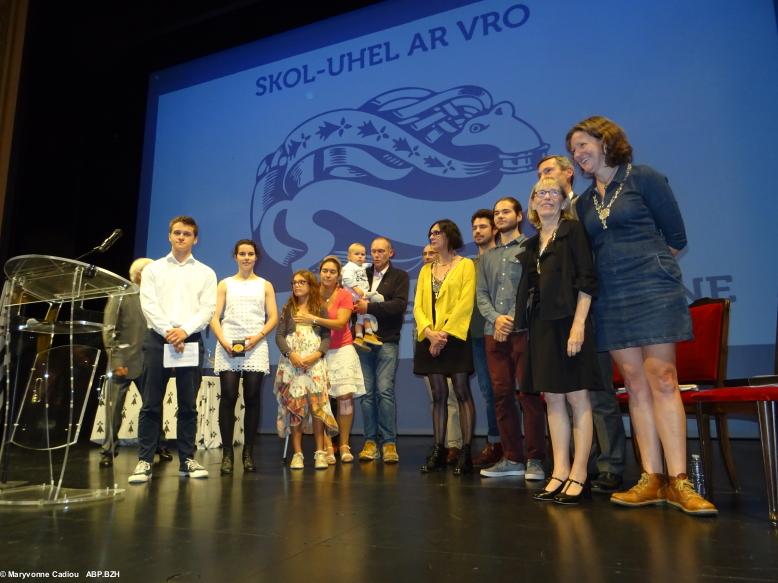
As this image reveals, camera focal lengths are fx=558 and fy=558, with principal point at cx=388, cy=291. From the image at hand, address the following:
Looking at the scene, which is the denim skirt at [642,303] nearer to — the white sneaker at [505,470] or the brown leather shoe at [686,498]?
the brown leather shoe at [686,498]

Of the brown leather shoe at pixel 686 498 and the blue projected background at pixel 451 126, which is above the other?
the blue projected background at pixel 451 126

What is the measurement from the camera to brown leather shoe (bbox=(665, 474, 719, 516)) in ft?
6.01

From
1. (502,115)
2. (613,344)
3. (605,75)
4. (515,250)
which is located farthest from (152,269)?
(605,75)

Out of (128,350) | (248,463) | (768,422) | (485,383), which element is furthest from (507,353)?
(128,350)

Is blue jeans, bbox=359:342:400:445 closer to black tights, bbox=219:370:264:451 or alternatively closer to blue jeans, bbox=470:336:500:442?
blue jeans, bbox=470:336:500:442

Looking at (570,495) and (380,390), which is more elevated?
(380,390)

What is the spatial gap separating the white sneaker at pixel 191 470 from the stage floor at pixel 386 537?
1.33 feet

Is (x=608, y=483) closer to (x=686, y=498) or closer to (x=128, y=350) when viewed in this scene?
(x=686, y=498)

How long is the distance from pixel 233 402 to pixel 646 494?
2.21 meters

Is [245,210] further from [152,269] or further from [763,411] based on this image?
[763,411]

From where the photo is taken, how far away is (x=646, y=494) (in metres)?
2.03

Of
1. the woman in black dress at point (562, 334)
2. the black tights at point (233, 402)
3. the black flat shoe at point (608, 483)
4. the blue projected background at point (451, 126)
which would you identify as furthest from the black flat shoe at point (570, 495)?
the blue projected background at point (451, 126)

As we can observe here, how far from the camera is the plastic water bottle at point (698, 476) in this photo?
2.12 meters

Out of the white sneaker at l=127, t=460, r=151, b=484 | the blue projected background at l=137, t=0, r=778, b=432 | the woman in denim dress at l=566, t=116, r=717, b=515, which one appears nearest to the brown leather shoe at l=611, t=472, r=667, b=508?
the woman in denim dress at l=566, t=116, r=717, b=515
